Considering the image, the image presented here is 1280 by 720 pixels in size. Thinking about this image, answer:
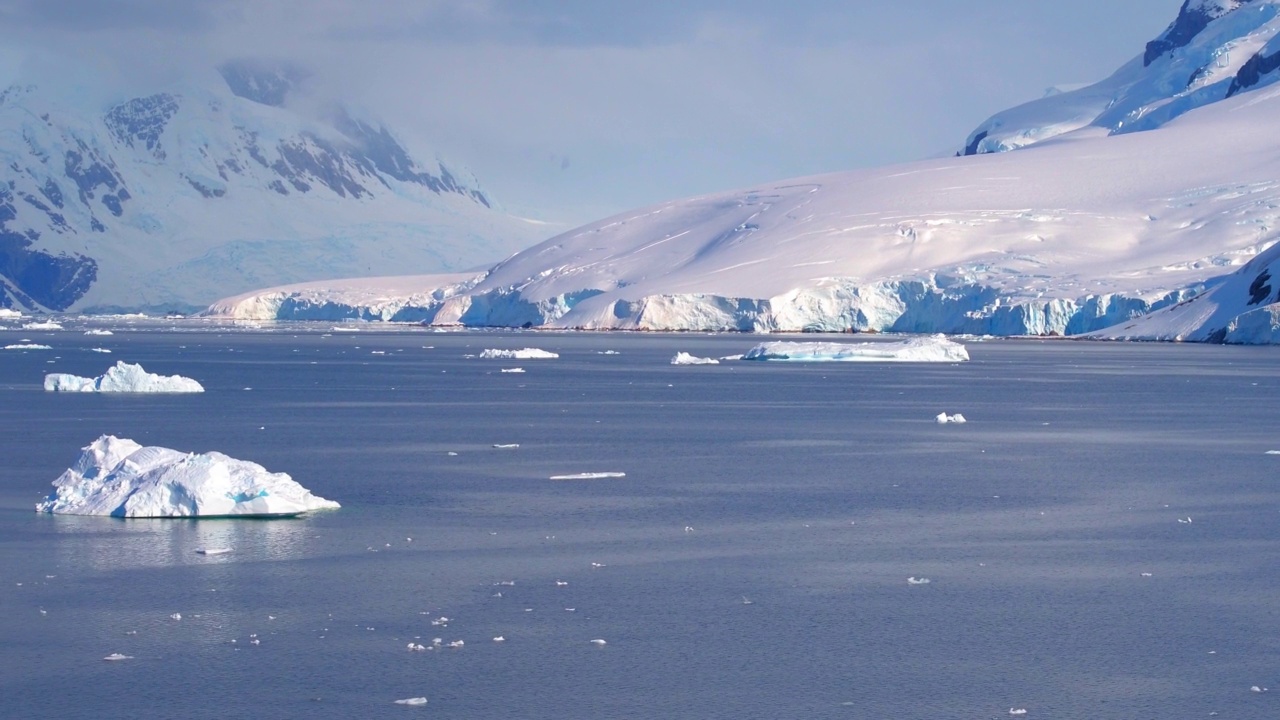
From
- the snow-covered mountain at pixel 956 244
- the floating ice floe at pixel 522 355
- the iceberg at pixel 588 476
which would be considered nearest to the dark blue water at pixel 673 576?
the iceberg at pixel 588 476

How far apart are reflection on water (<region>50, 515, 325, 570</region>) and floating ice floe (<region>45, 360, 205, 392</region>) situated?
726 inches

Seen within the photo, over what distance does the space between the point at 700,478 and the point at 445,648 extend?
8.34 m

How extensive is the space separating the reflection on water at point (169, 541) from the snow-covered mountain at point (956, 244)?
57472mm

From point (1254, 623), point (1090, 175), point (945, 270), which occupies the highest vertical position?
point (1090, 175)

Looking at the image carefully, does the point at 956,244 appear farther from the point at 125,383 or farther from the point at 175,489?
the point at 175,489

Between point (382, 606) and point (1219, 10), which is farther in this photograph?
point (1219, 10)

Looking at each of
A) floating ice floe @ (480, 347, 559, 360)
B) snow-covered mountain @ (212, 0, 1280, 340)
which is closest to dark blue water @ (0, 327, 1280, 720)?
floating ice floe @ (480, 347, 559, 360)

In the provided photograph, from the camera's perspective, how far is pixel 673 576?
11.7 metres

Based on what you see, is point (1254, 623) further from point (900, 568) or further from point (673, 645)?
point (673, 645)

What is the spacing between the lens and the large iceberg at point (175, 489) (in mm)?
14172

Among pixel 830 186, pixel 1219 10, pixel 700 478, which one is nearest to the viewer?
pixel 700 478

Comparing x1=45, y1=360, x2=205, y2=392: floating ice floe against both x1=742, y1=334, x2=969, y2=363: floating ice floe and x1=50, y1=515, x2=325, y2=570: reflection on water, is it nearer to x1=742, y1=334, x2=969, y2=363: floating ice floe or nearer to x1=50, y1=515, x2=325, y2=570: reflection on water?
x1=50, y1=515, x2=325, y2=570: reflection on water

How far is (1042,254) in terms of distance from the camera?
276 ft

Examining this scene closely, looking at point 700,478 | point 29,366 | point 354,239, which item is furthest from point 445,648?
point 354,239
